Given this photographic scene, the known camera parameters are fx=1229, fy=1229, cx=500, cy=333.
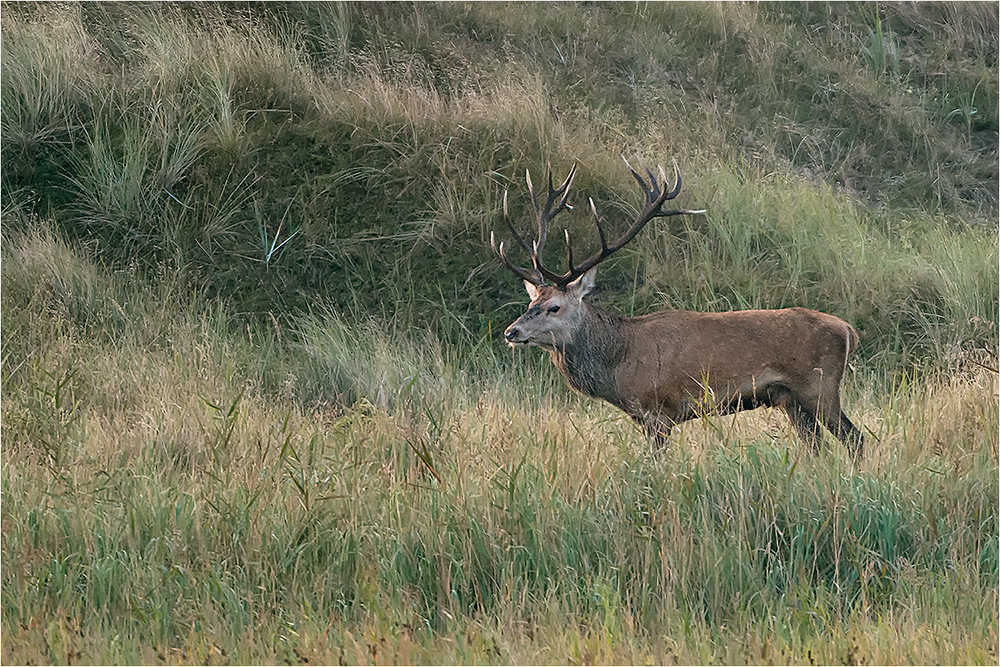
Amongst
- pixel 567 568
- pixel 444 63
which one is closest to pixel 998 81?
pixel 444 63

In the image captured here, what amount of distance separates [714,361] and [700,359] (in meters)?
0.08

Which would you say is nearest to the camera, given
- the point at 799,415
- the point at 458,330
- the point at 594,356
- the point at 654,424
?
the point at 654,424

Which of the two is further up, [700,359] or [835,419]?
[700,359]

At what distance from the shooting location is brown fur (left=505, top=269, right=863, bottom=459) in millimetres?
6980

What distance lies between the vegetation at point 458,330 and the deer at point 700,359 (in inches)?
8.4

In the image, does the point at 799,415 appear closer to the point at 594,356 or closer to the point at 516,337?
the point at 594,356

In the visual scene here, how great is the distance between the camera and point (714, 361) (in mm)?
6977

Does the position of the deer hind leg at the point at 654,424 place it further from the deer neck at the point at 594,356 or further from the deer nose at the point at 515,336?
the deer nose at the point at 515,336

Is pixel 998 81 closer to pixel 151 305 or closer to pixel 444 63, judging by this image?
pixel 444 63

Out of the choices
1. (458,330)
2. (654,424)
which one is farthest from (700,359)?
(458,330)

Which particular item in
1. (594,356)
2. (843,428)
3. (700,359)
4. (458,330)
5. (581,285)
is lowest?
(458,330)

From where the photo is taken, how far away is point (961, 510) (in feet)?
16.8

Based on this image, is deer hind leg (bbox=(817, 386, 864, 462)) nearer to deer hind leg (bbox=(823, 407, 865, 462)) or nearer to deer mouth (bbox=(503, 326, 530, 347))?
deer hind leg (bbox=(823, 407, 865, 462))

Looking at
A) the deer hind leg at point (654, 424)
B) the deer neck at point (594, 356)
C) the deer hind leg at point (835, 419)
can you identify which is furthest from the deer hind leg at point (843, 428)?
the deer neck at point (594, 356)
